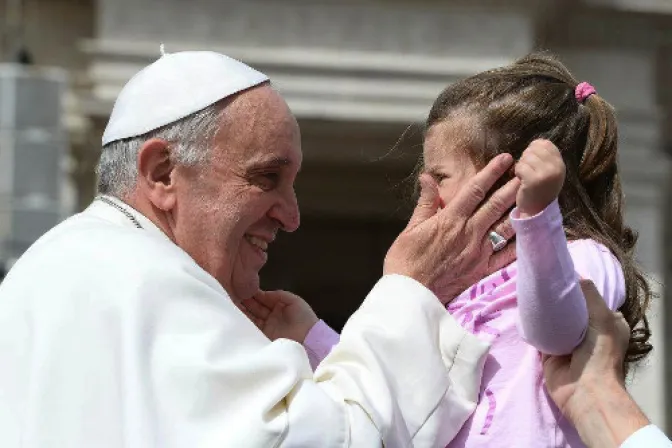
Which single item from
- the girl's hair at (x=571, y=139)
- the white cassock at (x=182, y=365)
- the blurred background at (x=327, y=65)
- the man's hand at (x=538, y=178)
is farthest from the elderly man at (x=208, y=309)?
Answer: the blurred background at (x=327, y=65)

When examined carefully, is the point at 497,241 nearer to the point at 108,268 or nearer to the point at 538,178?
the point at 538,178

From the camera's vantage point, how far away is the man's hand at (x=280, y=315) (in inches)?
147

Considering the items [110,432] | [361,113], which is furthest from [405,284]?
[361,113]

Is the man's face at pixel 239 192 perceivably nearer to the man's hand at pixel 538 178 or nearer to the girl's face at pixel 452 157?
the girl's face at pixel 452 157

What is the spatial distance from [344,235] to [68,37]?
8.68 ft

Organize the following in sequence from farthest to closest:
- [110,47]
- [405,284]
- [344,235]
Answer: [344,235] → [110,47] → [405,284]

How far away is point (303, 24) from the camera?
27.9ft

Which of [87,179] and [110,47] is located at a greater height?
[110,47]

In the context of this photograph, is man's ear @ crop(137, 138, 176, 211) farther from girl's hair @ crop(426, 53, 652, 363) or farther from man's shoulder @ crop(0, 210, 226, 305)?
girl's hair @ crop(426, 53, 652, 363)

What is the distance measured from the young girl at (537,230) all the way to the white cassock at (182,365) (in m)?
0.09

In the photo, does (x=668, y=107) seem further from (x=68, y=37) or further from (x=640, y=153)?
(x=68, y=37)

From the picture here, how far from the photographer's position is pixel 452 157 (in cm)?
336

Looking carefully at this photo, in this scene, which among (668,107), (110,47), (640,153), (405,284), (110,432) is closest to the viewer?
(110,432)

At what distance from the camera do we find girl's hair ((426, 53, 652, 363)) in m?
3.34
